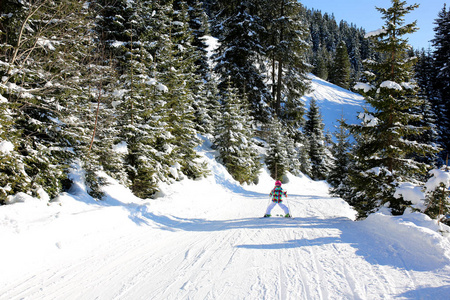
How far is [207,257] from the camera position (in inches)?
204

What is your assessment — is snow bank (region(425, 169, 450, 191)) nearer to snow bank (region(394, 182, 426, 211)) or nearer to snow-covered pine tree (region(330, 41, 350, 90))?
snow bank (region(394, 182, 426, 211))

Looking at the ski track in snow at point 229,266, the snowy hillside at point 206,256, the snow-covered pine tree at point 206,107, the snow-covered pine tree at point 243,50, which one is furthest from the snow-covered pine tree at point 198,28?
the ski track in snow at point 229,266

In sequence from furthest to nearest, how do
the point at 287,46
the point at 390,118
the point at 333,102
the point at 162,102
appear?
1. the point at 333,102
2. the point at 287,46
3. the point at 162,102
4. the point at 390,118

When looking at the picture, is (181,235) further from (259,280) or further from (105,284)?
(259,280)

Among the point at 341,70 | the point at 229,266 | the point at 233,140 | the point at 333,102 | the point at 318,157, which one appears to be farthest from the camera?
the point at 341,70

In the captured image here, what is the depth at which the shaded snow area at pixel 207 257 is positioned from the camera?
12.4 ft

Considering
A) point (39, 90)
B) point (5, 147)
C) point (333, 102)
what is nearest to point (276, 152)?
point (39, 90)

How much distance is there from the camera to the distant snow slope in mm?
54819

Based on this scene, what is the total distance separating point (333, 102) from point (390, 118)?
57.2 meters

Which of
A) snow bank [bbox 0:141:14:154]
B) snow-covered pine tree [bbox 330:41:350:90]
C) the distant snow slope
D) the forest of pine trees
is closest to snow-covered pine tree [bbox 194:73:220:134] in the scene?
the forest of pine trees

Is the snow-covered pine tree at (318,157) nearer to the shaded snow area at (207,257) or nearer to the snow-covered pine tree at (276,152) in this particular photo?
the snow-covered pine tree at (276,152)

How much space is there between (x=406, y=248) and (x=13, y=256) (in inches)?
305

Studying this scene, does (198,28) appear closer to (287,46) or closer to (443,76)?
(287,46)

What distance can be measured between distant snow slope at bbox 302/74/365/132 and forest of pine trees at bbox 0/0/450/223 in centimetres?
3245
